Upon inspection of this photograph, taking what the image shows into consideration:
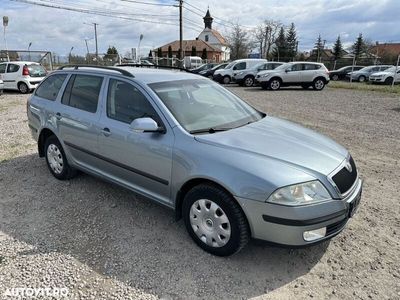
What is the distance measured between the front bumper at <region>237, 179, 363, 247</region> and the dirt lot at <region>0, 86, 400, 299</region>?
0.63 feet

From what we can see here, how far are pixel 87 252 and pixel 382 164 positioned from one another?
15.5 ft

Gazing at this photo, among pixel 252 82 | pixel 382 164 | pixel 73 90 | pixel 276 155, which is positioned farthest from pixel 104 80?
pixel 252 82

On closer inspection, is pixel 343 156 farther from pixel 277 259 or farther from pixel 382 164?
pixel 382 164

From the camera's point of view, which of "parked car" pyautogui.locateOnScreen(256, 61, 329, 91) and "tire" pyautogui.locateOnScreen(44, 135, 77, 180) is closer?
"tire" pyautogui.locateOnScreen(44, 135, 77, 180)

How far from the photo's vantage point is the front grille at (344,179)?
9.13ft

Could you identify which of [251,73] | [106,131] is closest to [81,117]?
[106,131]

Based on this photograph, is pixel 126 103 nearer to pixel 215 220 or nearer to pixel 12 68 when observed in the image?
pixel 215 220

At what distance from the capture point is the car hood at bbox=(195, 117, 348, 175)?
9.27 ft

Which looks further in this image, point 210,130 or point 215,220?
point 210,130

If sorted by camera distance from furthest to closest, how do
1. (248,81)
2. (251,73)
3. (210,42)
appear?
1. (210,42)
2. (248,81)
3. (251,73)

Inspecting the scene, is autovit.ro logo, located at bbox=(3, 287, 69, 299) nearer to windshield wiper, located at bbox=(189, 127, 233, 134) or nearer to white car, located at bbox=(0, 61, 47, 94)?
windshield wiper, located at bbox=(189, 127, 233, 134)

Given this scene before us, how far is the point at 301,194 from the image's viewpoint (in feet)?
8.56

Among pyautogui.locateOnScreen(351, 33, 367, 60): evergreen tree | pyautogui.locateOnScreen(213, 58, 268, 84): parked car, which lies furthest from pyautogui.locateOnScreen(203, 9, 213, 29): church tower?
pyautogui.locateOnScreen(213, 58, 268, 84): parked car

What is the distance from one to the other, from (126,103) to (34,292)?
200 cm
